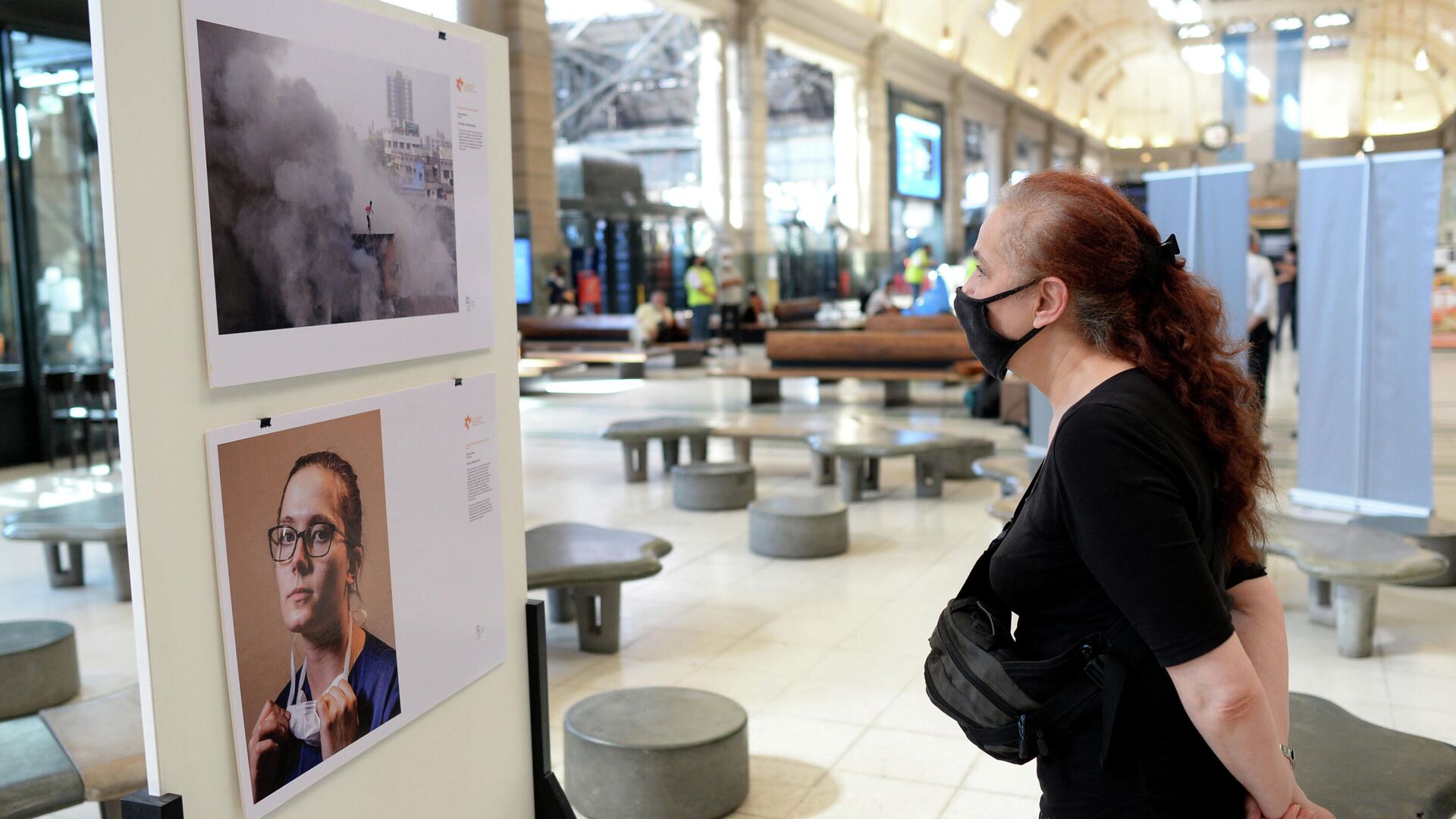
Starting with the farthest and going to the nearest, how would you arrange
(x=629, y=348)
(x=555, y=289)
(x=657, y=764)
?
1. (x=555, y=289)
2. (x=629, y=348)
3. (x=657, y=764)

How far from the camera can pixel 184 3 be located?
1.69 metres

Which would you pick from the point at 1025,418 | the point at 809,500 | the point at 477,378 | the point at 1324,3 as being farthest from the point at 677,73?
the point at 477,378

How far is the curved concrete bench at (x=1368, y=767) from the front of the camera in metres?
2.46

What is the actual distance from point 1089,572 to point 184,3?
1.52 meters

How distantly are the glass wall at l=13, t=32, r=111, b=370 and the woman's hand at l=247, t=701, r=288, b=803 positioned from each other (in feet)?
33.1

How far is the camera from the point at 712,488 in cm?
778

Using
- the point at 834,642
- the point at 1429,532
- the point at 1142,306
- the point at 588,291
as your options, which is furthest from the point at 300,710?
the point at 588,291

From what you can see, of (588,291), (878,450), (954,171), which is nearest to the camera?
(878,450)

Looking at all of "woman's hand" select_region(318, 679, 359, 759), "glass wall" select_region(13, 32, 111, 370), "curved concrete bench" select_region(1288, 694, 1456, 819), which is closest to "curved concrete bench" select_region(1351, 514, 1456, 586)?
"curved concrete bench" select_region(1288, 694, 1456, 819)

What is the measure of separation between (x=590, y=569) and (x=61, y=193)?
8652 mm

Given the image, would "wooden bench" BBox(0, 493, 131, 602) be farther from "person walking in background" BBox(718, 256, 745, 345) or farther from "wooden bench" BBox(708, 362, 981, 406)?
"person walking in background" BBox(718, 256, 745, 345)

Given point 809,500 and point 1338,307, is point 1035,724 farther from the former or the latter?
point 1338,307

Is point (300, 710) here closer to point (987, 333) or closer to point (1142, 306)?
point (987, 333)

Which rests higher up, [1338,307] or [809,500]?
[1338,307]
